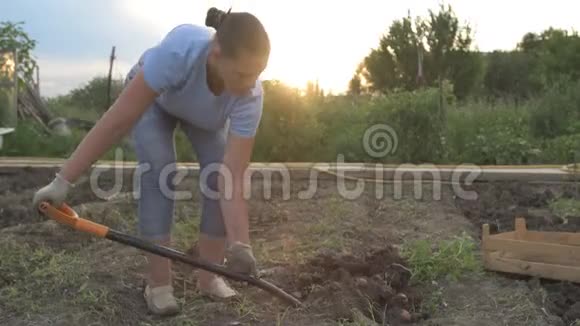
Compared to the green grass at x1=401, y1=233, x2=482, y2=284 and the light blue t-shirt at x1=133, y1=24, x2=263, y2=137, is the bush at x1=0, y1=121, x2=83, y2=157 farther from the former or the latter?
the light blue t-shirt at x1=133, y1=24, x2=263, y2=137

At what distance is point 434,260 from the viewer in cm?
330

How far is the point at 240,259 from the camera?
254cm

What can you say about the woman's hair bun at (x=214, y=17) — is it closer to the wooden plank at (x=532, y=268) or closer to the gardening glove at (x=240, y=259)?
the gardening glove at (x=240, y=259)

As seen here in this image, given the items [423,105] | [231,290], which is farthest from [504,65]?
[231,290]

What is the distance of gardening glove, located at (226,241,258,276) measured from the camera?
2539 millimetres

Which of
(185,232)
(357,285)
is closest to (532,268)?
(357,285)

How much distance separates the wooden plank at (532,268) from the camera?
10.2 ft

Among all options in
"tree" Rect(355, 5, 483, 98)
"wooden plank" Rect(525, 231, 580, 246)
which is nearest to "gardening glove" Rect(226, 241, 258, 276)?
"wooden plank" Rect(525, 231, 580, 246)

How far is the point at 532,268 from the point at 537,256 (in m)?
0.07

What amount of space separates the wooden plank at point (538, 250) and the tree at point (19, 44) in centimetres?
832

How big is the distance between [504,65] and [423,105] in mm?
15591

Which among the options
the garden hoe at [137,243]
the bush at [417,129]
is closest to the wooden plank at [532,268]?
the garden hoe at [137,243]

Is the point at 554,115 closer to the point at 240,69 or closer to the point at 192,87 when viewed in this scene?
the point at 192,87

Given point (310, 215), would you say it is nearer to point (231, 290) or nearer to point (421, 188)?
point (421, 188)
